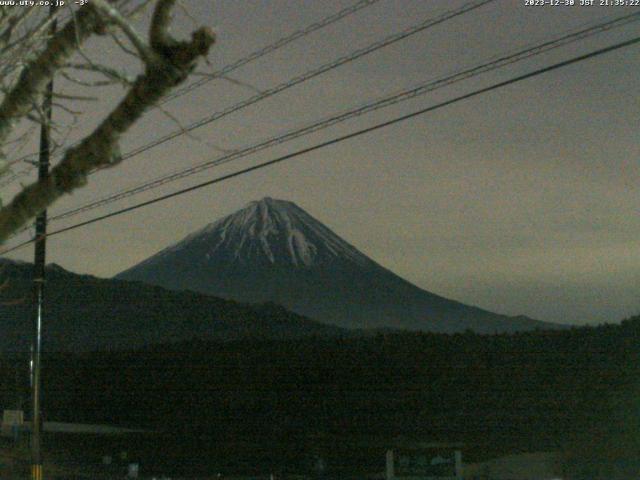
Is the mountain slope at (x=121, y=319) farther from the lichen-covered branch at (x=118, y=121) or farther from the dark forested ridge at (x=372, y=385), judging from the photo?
the lichen-covered branch at (x=118, y=121)

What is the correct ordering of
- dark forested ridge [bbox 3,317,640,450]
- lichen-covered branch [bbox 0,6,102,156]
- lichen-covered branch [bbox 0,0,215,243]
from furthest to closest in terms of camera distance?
dark forested ridge [bbox 3,317,640,450]
lichen-covered branch [bbox 0,6,102,156]
lichen-covered branch [bbox 0,0,215,243]

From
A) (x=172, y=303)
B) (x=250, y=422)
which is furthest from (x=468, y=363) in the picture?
(x=172, y=303)

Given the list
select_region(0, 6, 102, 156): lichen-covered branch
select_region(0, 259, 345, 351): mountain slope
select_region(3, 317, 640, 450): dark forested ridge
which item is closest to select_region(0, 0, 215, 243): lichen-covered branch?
select_region(0, 6, 102, 156): lichen-covered branch

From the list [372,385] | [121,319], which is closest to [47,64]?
[372,385]

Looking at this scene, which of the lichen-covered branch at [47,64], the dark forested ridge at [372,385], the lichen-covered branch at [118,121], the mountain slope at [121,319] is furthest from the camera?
the mountain slope at [121,319]

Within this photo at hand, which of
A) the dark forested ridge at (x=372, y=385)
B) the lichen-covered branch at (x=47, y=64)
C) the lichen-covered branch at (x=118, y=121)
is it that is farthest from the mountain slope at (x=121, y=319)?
the lichen-covered branch at (x=118, y=121)

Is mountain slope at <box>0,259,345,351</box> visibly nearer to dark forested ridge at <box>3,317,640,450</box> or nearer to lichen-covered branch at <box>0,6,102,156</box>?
dark forested ridge at <box>3,317,640,450</box>
